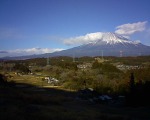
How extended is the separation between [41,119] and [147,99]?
16.5 m

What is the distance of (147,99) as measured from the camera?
31109 mm

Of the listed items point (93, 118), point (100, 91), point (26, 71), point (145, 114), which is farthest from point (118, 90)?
point (26, 71)

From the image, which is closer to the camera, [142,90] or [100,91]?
[142,90]

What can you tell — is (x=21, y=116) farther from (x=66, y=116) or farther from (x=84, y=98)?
(x=84, y=98)

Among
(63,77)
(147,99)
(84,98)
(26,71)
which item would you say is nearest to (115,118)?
(147,99)

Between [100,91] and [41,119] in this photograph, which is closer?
[41,119]

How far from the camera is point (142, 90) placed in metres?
31.8

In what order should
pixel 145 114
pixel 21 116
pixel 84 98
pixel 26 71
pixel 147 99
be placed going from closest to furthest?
1. pixel 21 116
2. pixel 145 114
3. pixel 147 99
4. pixel 84 98
5. pixel 26 71

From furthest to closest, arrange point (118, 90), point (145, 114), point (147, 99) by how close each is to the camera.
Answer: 1. point (118, 90)
2. point (147, 99)
3. point (145, 114)

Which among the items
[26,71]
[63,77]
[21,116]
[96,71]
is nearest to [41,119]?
[21,116]

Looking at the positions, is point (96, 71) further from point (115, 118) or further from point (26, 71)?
point (115, 118)

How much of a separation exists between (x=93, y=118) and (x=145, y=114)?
564 centimetres

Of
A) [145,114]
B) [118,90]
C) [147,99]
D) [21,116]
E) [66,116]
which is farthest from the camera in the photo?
[118,90]

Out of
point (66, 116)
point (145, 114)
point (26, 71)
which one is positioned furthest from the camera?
point (26, 71)
